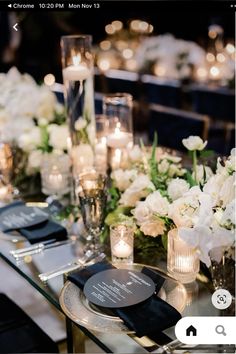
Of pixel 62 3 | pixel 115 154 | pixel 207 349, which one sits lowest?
pixel 207 349

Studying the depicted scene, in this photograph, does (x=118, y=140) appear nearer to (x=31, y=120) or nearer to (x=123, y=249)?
(x=31, y=120)

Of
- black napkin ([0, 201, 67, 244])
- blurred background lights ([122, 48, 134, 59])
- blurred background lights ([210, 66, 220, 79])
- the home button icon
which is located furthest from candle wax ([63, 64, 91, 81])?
blurred background lights ([122, 48, 134, 59])

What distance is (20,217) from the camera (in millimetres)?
1546

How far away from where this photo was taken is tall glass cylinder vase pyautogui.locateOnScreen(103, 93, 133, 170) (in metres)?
1.85

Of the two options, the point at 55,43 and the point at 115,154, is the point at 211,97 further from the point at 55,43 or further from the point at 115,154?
the point at 55,43

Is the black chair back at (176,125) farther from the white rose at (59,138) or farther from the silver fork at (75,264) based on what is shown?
the silver fork at (75,264)

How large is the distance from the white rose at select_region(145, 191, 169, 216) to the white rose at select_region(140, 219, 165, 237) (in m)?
0.03

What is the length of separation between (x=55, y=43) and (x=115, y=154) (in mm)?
5643

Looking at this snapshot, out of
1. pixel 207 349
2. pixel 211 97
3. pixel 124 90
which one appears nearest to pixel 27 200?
pixel 207 349

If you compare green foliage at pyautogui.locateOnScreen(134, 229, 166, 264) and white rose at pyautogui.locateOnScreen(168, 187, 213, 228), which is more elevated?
white rose at pyautogui.locateOnScreen(168, 187, 213, 228)

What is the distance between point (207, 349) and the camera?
97cm

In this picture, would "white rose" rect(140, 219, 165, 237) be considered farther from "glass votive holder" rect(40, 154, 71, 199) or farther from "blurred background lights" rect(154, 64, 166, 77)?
"blurred background lights" rect(154, 64, 166, 77)

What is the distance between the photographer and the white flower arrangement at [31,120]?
187cm

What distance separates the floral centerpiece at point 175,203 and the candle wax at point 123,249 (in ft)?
0.17
